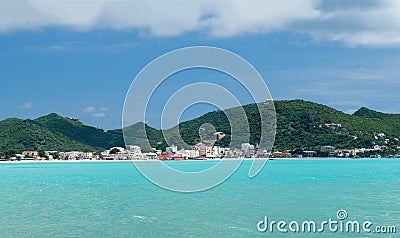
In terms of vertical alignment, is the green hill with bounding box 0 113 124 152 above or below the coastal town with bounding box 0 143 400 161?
above

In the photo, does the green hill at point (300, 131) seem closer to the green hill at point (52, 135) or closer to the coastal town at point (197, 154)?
the green hill at point (52, 135)

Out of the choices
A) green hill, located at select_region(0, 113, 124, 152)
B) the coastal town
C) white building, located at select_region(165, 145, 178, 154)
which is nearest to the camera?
white building, located at select_region(165, 145, 178, 154)

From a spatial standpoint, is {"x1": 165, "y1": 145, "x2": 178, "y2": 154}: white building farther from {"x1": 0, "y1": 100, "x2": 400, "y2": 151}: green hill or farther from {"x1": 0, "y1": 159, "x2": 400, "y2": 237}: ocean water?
{"x1": 0, "y1": 159, "x2": 400, "y2": 237}: ocean water

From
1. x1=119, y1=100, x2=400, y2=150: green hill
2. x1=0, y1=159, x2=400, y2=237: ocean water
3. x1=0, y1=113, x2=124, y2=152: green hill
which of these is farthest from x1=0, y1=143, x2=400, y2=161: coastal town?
x1=0, y1=159, x2=400, y2=237: ocean water

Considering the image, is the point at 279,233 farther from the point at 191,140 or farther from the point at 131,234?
the point at 191,140

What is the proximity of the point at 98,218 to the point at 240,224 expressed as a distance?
19.3 feet

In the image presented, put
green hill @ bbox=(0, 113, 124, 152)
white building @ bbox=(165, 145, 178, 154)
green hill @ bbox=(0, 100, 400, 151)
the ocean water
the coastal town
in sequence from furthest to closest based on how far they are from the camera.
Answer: green hill @ bbox=(0, 113, 124, 152)
green hill @ bbox=(0, 100, 400, 151)
the coastal town
white building @ bbox=(165, 145, 178, 154)
the ocean water

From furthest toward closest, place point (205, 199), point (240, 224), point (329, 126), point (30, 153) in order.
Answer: point (329, 126)
point (30, 153)
point (205, 199)
point (240, 224)

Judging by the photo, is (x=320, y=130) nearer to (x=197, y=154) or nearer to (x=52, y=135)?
(x=197, y=154)

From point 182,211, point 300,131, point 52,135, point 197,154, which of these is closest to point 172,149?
point 197,154

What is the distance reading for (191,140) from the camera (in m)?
95.8

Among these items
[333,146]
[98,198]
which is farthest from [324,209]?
[333,146]

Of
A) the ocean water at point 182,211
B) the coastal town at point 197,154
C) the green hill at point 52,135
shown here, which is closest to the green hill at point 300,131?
the green hill at point 52,135

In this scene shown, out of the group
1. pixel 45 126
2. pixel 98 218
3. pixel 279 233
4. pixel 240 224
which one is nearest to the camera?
pixel 279 233
